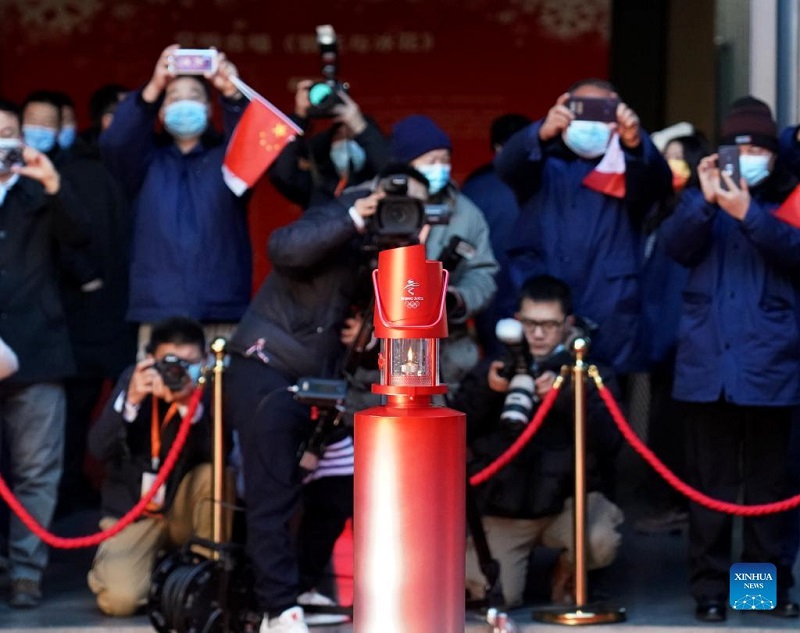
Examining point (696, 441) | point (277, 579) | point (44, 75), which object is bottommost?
point (277, 579)

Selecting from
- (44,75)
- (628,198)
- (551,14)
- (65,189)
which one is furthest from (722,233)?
(44,75)

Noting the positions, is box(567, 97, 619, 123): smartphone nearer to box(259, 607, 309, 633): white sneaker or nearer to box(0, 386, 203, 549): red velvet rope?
box(0, 386, 203, 549): red velvet rope

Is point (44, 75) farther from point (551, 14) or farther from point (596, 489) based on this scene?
point (596, 489)

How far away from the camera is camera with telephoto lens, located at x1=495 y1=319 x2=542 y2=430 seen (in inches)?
270

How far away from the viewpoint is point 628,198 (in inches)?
305

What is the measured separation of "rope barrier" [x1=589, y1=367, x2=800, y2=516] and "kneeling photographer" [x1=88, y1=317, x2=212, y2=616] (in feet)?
5.05

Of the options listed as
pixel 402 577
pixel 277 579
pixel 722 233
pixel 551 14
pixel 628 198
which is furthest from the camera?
pixel 551 14

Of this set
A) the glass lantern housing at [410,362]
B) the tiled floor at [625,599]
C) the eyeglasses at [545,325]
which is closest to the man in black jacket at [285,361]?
the tiled floor at [625,599]

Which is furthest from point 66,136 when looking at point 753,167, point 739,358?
point 739,358

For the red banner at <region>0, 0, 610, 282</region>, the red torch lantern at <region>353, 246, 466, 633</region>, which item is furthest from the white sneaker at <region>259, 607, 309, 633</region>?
the red banner at <region>0, 0, 610, 282</region>

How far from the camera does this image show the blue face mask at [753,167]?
709 centimetres

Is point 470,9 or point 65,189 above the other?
point 470,9

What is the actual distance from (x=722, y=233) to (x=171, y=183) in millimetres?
2347

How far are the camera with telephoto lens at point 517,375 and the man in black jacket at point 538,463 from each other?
0.57 ft
